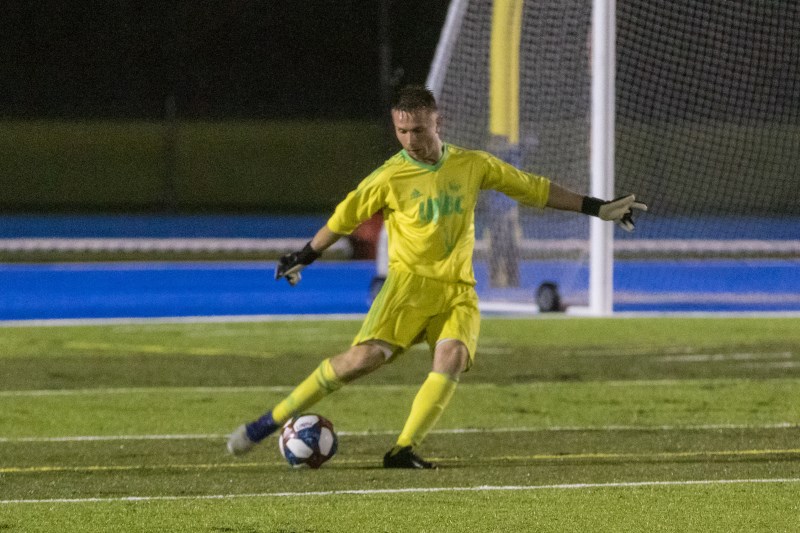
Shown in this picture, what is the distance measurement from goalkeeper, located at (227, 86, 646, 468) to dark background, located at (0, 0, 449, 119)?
106ft

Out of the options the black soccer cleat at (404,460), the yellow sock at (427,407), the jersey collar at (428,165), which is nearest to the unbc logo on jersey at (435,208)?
the jersey collar at (428,165)

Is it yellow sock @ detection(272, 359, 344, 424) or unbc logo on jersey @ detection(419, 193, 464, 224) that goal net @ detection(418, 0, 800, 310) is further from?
yellow sock @ detection(272, 359, 344, 424)

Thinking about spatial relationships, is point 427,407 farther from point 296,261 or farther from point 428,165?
point 428,165

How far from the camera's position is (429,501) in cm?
663

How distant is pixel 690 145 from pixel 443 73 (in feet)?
43.5

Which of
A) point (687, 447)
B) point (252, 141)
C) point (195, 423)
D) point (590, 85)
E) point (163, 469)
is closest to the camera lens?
point (163, 469)

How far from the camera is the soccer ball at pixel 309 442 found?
25.1 ft

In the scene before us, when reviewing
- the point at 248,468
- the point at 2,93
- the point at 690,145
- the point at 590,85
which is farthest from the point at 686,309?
the point at 2,93

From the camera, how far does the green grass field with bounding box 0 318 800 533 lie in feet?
20.9

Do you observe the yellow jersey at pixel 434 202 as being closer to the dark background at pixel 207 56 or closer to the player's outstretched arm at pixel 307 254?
the player's outstretched arm at pixel 307 254

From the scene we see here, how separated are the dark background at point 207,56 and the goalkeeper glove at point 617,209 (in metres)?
32.3

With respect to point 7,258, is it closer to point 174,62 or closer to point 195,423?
point 174,62

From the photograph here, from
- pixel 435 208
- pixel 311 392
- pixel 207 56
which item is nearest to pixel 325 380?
pixel 311 392

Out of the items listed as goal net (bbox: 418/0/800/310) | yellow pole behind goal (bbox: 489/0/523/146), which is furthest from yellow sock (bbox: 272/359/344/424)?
yellow pole behind goal (bbox: 489/0/523/146)
